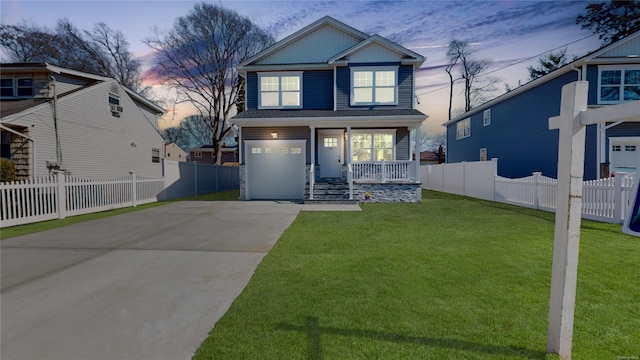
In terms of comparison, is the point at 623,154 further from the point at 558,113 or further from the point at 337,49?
the point at 337,49

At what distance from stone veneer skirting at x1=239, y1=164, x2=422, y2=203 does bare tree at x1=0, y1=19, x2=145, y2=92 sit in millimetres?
26929

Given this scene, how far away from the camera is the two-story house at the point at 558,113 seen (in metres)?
12.7

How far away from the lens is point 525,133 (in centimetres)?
1634

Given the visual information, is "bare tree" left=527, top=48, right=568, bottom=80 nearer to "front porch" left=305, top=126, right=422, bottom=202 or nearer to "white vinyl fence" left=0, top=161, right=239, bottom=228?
"front porch" left=305, top=126, right=422, bottom=202

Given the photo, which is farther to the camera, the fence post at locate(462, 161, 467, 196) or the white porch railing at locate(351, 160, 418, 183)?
the fence post at locate(462, 161, 467, 196)

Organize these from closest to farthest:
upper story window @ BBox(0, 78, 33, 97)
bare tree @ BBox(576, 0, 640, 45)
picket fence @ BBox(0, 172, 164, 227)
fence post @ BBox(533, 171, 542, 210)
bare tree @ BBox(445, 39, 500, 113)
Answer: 1. picket fence @ BBox(0, 172, 164, 227)
2. fence post @ BBox(533, 171, 542, 210)
3. upper story window @ BBox(0, 78, 33, 97)
4. bare tree @ BBox(576, 0, 640, 45)
5. bare tree @ BBox(445, 39, 500, 113)

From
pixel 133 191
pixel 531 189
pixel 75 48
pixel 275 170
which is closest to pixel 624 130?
pixel 531 189

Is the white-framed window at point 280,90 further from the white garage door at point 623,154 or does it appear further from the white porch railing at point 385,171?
the white garage door at point 623,154

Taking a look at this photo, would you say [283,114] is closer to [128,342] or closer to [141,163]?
[141,163]

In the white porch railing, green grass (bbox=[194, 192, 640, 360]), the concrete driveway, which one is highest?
the white porch railing

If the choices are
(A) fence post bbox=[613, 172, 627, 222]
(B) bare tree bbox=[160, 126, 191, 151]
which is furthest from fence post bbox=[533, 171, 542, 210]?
(B) bare tree bbox=[160, 126, 191, 151]

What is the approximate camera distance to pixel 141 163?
17125 mm

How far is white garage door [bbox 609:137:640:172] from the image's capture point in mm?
13015

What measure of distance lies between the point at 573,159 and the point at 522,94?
18.6 meters
